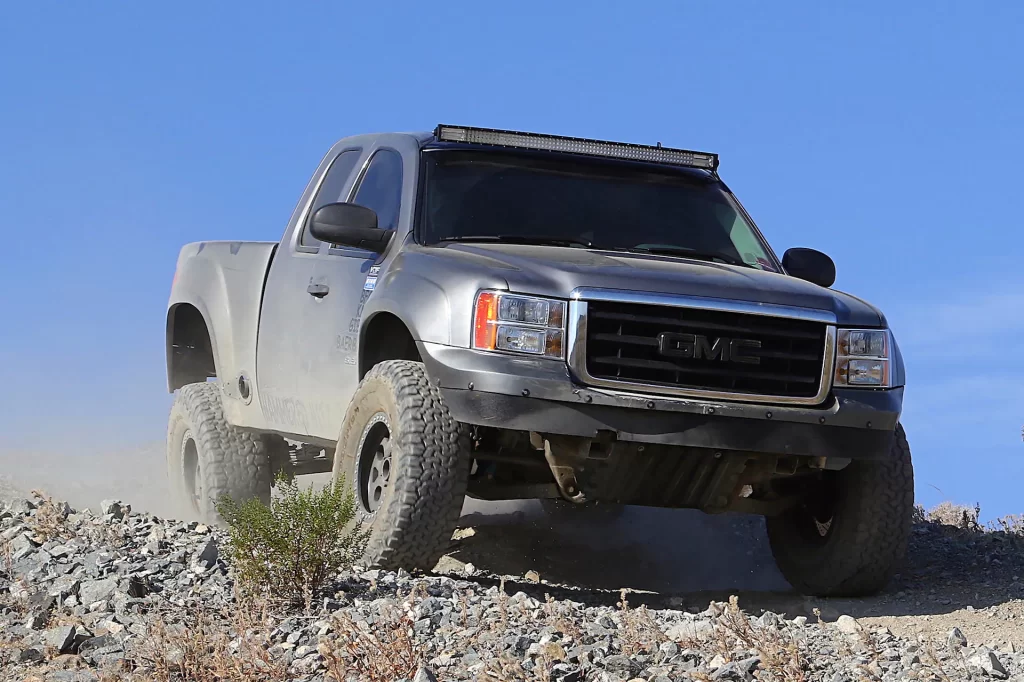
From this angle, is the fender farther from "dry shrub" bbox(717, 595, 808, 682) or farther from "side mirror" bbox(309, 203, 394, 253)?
"dry shrub" bbox(717, 595, 808, 682)

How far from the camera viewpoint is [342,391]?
774 cm

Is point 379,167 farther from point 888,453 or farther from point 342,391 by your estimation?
point 888,453

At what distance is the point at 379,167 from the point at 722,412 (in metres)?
2.57

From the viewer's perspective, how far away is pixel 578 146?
8.02 metres

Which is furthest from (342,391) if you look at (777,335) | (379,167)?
(777,335)

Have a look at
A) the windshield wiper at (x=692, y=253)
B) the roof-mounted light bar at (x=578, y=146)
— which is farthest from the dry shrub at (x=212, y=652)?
the roof-mounted light bar at (x=578, y=146)

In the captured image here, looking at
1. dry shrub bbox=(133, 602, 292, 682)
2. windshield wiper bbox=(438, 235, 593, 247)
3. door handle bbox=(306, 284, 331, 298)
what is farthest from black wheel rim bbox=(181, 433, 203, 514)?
dry shrub bbox=(133, 602, 292, 682)

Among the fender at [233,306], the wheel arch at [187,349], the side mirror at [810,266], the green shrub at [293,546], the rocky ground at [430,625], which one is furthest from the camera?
the wheel arch at [187,349]

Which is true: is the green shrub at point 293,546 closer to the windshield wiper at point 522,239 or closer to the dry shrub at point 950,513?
the windshield wiper at point 522,239

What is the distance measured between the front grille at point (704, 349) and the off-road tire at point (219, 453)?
3.66m

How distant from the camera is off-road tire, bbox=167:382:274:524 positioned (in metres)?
9.45

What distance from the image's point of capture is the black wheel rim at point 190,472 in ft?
32.8

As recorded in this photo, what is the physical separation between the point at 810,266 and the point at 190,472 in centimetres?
437

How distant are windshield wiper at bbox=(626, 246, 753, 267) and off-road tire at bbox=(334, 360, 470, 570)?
1453mm
